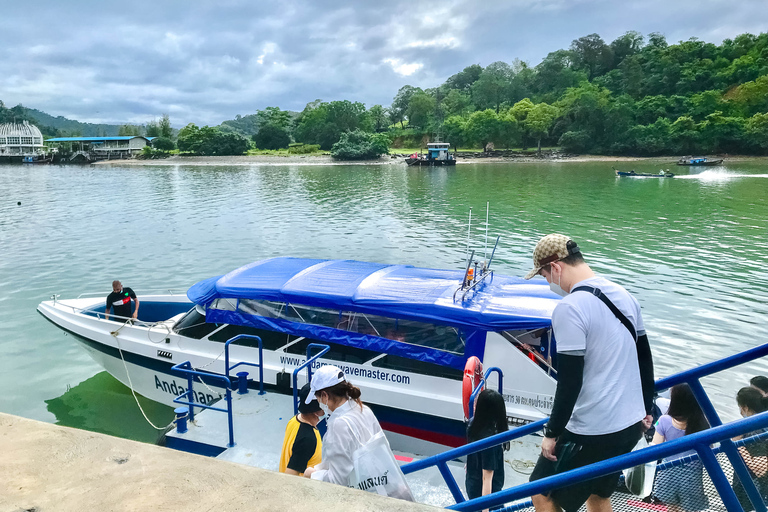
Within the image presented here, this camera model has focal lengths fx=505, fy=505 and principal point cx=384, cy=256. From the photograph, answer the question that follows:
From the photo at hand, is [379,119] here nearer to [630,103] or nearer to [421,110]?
[421,110]

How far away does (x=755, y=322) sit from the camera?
1451 cm

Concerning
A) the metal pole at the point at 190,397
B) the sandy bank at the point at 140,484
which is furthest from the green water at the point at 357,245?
the sandy bank at the point at 140,484

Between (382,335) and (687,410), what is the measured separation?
5.22 meters

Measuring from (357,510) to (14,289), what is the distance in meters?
21.3

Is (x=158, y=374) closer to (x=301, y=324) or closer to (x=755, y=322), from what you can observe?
(x=301, y=324)

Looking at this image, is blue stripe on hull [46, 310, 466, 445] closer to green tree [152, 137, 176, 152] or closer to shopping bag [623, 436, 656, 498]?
shopping bag [623, 436, 656, 498]

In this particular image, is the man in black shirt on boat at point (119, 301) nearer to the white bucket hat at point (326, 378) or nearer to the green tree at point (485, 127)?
the white bucket hat at point (326, 378)

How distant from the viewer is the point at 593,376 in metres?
3.04

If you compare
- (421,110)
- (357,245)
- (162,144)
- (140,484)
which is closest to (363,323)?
(140,484)

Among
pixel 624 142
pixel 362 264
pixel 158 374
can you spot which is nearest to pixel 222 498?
pixel 362 264

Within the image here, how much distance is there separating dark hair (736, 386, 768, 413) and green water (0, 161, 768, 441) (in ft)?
24.4

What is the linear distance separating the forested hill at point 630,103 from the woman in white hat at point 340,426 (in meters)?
121

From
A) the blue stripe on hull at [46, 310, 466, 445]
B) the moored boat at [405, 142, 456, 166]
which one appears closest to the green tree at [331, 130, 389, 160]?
the moored boat at [405, 142, 456, 166]

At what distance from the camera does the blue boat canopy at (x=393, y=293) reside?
25.2ft
